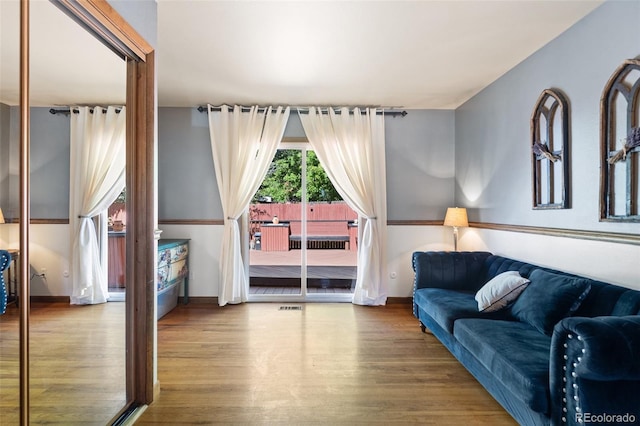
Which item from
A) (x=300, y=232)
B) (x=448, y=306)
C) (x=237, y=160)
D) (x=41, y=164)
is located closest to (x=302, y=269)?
(x=300, y=232)

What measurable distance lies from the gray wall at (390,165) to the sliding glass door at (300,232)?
514 mm

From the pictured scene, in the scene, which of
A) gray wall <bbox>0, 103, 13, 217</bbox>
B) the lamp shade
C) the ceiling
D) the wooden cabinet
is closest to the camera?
gray wall <bbox>0, 103, 13, 217</bbox>

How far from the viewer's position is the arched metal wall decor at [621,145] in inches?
82.1

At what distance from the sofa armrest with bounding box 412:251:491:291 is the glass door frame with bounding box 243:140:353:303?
139 cm

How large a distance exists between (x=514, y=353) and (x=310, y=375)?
1.43 meters

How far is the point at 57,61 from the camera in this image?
5.31 ft

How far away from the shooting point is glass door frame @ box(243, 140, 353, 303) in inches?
185

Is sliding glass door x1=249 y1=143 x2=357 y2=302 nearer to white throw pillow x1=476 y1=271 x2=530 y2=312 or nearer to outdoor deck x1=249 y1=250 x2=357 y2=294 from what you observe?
outdoor deck x1=249 y1=250 x2=357 y2=294

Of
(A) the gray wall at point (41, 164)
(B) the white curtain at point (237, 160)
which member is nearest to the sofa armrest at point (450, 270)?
(B) the white curtain at point (237, 160)

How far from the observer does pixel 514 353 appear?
195 cm

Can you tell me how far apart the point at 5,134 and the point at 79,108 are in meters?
0.58

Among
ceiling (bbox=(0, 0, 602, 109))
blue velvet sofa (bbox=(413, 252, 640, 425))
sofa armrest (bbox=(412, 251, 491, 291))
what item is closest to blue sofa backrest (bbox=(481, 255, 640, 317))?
blue velvet sofa (bbox=(413, 252, 640, 425))

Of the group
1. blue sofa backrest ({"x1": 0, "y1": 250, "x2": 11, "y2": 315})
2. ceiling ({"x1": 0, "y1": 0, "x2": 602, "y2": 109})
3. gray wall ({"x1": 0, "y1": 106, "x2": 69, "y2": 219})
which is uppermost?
ceiling ({"x1": 0, "y1": 0, "x2": 602, "y2": 109})

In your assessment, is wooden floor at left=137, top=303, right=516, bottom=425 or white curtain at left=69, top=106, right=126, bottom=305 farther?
wooden floor at left=137, top=303, right=516, bottom=425
